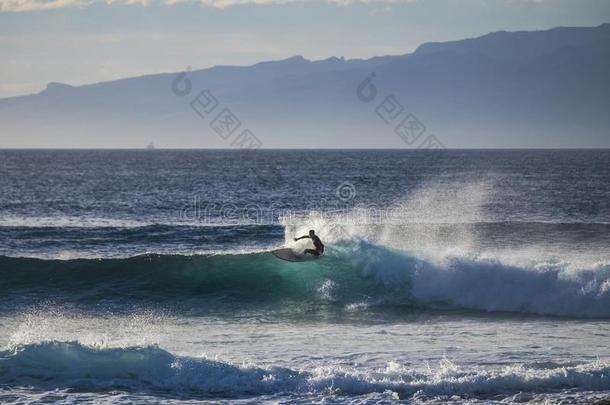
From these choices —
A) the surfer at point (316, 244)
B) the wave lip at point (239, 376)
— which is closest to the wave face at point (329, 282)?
the surfer at point (316, 244)

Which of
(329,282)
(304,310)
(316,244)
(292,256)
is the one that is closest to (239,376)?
(304,310)

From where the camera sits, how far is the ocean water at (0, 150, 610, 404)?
637 inches

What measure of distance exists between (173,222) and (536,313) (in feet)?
82.6

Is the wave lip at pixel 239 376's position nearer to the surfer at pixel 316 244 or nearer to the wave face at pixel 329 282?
the wave face at pixel 329 282

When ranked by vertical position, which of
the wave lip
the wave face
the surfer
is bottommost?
the wave lip

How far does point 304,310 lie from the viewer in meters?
24.4

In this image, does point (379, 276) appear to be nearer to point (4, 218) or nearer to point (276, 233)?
point (276, 233)

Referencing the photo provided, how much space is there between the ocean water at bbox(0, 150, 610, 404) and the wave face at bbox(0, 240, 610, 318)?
69 mm

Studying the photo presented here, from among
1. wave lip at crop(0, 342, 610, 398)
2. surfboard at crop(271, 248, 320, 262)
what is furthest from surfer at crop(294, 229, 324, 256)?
wave lip at crop(0, 342, 610, 398)

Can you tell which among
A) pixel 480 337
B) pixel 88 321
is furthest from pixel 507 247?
pixel 88 321

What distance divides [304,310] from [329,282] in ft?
8.54

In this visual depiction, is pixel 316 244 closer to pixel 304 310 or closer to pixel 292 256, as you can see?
pixel 292 256

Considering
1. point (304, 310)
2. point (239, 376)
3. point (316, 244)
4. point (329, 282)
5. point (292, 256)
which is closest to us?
point (239, 376)

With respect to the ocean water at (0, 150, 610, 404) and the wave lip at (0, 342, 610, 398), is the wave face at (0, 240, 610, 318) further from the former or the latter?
the wave lip at (0, 342, 610, 398)
